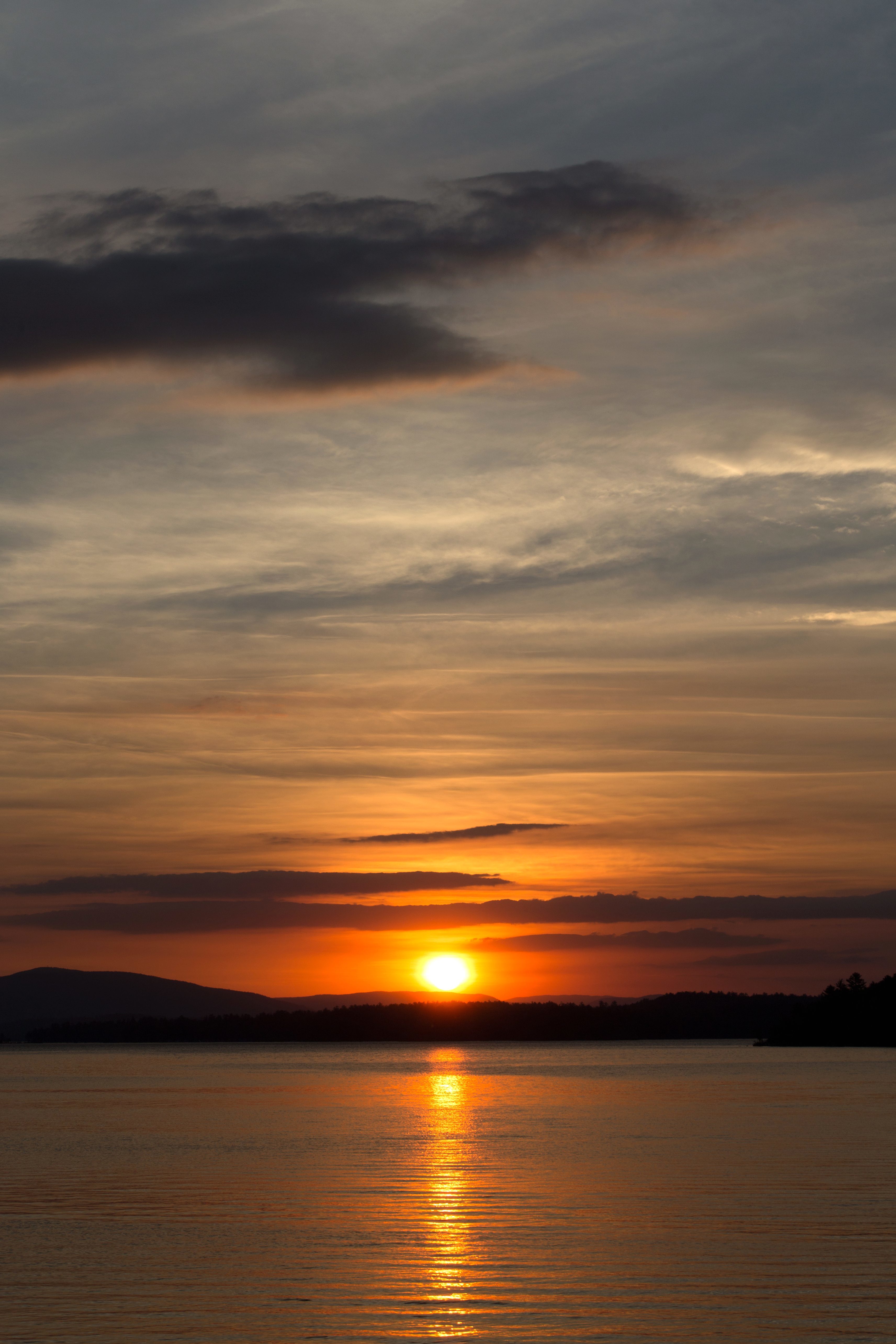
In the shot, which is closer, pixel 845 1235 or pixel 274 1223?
pixel 845 1235

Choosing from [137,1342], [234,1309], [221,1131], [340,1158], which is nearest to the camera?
[137,1342]

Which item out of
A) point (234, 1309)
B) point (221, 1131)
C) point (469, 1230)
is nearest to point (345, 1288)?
point (234, 1309)

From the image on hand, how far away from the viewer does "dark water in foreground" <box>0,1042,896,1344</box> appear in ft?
109

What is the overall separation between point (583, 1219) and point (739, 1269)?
1097 cm

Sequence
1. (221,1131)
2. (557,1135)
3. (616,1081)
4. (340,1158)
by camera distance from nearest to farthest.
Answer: (340,1158) → (557,1135) → (221,1131) → (616,1081)

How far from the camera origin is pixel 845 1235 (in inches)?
1753

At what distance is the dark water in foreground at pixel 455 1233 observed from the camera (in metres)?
33.1

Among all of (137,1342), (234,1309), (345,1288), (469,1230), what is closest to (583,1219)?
(469,1230)

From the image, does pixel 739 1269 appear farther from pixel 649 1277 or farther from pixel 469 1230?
pixel 469 1230

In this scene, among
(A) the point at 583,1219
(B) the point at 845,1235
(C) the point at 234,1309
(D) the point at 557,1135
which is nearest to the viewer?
(C) the point at 234,1309

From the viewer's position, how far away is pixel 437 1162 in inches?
2835

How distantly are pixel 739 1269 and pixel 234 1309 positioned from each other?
45.5ft

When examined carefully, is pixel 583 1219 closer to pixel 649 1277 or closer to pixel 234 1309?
pixel 649 1277

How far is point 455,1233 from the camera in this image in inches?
1794
